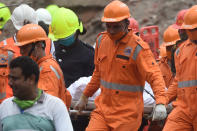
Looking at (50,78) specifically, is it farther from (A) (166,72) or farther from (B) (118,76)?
(A) (166,72)

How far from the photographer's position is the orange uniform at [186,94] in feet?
21.7

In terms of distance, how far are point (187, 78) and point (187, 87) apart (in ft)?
0.35

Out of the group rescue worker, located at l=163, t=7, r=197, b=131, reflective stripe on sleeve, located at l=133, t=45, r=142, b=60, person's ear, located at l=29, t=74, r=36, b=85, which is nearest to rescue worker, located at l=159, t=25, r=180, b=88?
rescue worker, located at l=163, t=7, r=197, b=131

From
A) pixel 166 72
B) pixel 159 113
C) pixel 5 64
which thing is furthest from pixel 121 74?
pixel 166 72

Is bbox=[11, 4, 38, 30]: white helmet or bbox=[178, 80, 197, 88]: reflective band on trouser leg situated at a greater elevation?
bbox=[11, 4, 38, 30]: white helmet

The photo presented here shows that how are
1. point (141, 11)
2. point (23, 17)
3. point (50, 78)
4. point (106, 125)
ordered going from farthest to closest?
point (141, 11) < point (23, 17) < point (106, 125) < point (50, 78)

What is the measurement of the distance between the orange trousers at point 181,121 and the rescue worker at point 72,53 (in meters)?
1.67

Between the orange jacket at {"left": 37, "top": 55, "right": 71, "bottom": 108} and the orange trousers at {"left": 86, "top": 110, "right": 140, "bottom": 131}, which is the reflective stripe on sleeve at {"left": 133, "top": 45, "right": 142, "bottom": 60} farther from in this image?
the orange jacket at {"left": 37, "top": 55, "right": 71, "bottom": 108}

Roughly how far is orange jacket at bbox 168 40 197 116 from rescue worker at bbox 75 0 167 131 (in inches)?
18.5

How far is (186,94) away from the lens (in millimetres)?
6691

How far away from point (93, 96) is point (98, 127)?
1100 millimetres

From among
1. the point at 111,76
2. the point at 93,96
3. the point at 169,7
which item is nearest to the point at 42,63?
the point at 111,76

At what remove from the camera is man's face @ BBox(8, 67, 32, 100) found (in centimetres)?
470

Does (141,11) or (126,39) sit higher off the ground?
(126,39)
